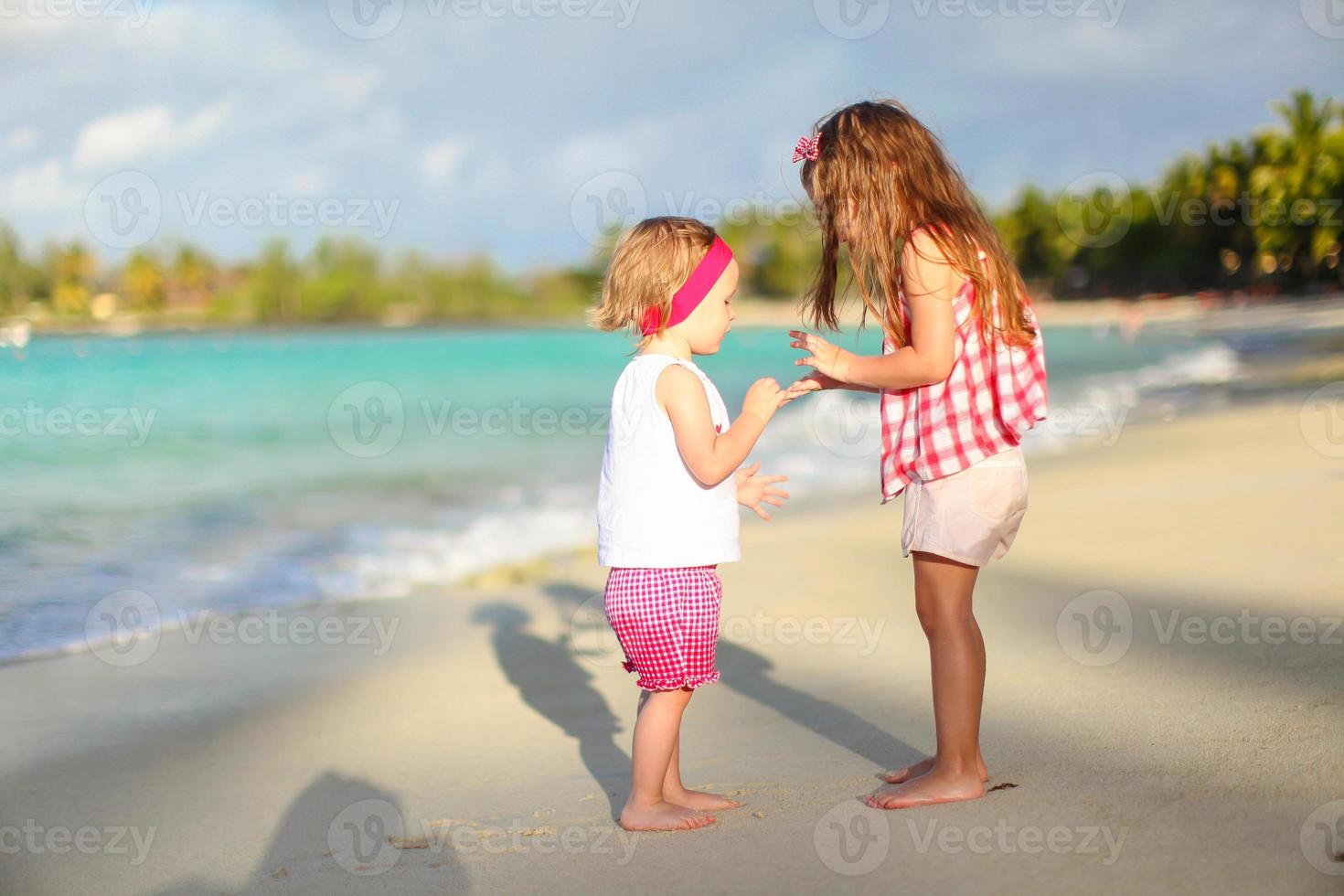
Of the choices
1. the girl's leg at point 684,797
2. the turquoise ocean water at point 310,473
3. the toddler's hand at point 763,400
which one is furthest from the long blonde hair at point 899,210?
the turquoise ocean water at point 310,473

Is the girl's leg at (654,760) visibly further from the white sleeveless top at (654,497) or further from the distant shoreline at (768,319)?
the distant shoreline at (768,319)

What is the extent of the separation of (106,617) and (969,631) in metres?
4.89

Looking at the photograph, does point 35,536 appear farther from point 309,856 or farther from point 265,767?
point 309,856

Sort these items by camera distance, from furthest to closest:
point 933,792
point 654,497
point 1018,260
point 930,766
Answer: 1. point 1018,260
2. point 930,766
3. point 654,497
4. point 933,792

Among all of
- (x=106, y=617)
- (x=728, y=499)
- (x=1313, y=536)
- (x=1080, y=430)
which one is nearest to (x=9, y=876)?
(x=728, y=499)

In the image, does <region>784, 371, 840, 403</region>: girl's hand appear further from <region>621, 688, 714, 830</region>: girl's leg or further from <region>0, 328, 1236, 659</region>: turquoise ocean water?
<region>0, 328, 1236, 659</region>: turquoise ocean water

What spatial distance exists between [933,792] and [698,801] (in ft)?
1.86

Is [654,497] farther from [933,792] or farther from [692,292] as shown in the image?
[933,792]

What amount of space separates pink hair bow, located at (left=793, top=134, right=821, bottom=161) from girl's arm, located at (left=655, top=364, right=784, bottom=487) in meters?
0.61

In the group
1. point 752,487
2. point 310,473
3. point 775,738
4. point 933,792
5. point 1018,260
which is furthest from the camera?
point 1018,260

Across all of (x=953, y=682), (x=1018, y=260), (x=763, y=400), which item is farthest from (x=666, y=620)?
(x=1018, y=260)

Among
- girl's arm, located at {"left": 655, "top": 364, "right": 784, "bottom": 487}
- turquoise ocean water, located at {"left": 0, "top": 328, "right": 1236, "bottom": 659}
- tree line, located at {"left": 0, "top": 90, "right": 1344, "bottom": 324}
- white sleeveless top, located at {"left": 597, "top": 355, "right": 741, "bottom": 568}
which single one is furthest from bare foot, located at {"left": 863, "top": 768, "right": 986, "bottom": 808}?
tree line, located at {"left": 0, "top": 90, "right": 1344, "bottom": 324}

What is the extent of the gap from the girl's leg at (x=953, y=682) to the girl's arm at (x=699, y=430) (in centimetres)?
48

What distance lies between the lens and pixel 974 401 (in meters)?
2.55
